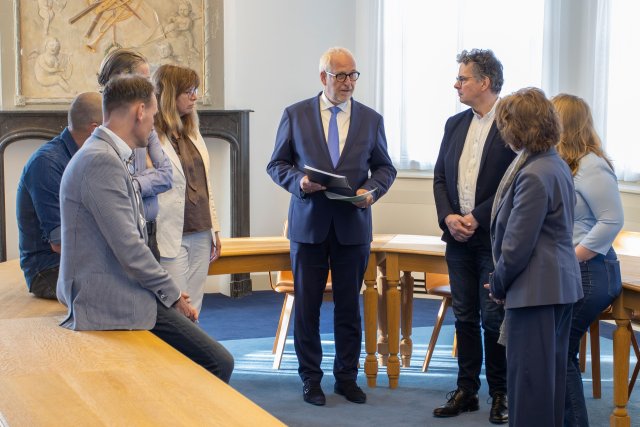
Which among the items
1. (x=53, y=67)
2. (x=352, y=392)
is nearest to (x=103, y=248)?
(x=352, y=392)

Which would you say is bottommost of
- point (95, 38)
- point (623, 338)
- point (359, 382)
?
point (359, 382)

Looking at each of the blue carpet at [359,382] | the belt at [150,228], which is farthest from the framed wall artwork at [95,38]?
the belt at [150,228]

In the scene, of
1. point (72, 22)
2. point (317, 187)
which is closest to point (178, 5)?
point (72, 22)

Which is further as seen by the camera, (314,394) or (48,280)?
(314,394)

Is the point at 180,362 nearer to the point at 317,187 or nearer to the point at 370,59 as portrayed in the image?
the point at 317,187

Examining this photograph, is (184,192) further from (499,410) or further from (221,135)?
(221,135)

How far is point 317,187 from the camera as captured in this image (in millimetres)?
4367

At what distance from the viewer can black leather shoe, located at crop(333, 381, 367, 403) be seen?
4.74 m

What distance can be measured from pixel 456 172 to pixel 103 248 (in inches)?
78.5

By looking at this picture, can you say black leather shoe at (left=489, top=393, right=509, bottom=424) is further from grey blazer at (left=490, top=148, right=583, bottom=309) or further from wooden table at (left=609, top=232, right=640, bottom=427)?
grey blazer at (left=490, top=148, right=583, bottom=309)

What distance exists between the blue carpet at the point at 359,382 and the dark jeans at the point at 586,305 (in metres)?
0.69

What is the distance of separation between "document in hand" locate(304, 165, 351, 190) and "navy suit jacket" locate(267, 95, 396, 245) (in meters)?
0.27

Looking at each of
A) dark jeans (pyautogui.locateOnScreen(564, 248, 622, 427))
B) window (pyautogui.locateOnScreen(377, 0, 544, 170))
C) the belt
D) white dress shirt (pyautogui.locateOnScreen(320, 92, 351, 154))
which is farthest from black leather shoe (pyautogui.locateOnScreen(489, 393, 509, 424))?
window (pyautogui.locateOnScreen(377, 0, 544, 170))

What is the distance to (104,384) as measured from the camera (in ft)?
8.22
